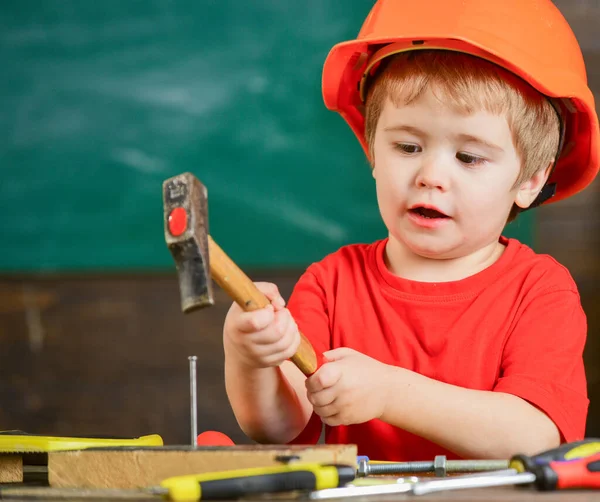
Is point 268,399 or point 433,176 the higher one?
point 433,176

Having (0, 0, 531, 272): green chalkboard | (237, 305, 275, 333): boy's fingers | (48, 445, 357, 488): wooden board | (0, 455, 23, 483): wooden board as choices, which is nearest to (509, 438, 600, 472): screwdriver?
(48, 445, 357, 488): wooden board

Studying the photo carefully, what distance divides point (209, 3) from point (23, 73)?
0.68 meters

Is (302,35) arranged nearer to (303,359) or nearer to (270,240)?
(270,240)

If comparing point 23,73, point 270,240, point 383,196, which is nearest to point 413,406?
point 383,196

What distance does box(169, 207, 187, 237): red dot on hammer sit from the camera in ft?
2.24

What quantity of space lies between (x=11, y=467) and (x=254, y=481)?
32 centimetres

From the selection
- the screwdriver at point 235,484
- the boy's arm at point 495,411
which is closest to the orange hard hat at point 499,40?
the boy's arm at point 495,411

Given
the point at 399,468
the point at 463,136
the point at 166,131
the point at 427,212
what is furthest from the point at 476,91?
the point at 166,131

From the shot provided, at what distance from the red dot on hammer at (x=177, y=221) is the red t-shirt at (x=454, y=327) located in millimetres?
481

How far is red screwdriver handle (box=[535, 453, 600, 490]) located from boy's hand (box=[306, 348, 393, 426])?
253 mm

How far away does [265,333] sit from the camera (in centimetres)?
81

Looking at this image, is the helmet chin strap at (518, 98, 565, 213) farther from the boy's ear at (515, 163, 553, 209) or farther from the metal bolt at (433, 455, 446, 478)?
the metal bolt at (433, 455, 446, 478)

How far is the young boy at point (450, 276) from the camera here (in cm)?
94

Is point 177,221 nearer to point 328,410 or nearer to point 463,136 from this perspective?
point 328,410
